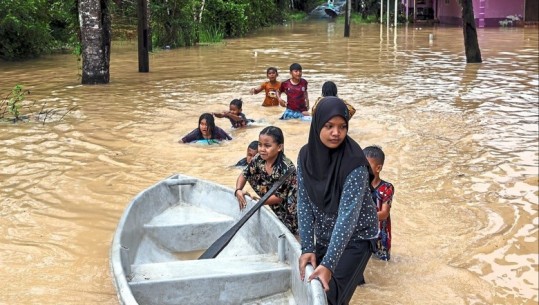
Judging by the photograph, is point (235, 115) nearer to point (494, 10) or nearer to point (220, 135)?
point (220, 135)

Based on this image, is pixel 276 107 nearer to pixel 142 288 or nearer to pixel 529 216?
pixel 529 216

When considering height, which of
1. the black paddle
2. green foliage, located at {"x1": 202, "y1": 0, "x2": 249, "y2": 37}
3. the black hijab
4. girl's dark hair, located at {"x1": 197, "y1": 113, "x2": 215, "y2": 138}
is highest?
green foliage, located at {"x1": 202, "y1": 0, "x2": 249, "y2": 37}

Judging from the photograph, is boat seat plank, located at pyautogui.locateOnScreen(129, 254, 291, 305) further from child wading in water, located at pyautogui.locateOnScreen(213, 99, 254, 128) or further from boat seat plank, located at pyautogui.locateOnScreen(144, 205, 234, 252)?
child wading in water, located at pyautogui.locateOnScreen(213, 99, 254, 128)

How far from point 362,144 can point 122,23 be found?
2015 cm

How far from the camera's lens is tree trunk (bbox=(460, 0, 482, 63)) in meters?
15.3

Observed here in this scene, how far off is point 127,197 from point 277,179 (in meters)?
2.07

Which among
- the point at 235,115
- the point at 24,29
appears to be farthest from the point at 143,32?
the point at 235,115

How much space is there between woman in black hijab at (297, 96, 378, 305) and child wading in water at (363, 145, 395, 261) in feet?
3.31

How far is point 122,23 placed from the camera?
26219 mm

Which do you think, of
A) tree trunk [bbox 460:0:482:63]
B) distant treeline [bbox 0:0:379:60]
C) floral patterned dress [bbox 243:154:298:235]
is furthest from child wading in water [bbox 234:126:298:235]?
tree trunk [bbox 460:0:482:63]

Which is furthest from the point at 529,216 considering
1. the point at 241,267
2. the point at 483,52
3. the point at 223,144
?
the point at 483,52

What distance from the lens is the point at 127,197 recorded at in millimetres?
6234

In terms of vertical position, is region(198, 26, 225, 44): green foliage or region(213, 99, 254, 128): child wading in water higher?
region(198, 26, 225, 44): green foliage

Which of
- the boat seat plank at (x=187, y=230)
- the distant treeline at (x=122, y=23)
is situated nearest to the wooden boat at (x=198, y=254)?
the boat seat plank at (x=187, y=230)
